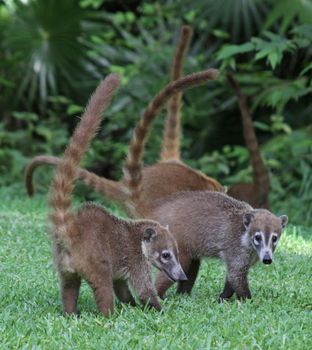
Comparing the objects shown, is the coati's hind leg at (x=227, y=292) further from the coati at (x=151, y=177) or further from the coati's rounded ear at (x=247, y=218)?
the coati at (x=151, y=177)

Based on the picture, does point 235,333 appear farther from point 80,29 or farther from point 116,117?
point 80,29

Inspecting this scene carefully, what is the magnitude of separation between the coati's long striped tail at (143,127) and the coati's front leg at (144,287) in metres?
1.30

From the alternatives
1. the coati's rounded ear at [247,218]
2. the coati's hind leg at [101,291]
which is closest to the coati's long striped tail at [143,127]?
the coati's rounded ear at [247,218]

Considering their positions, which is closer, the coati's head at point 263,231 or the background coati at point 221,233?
the coati's head at point 263,231

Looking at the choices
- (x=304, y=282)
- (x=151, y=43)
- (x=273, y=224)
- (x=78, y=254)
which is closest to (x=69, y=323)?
(x=78, y=254)

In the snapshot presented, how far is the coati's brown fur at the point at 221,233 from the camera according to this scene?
4.80 m

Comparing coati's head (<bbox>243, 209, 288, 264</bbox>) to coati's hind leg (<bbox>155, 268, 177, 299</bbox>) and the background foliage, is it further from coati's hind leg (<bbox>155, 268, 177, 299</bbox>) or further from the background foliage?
the background foliage

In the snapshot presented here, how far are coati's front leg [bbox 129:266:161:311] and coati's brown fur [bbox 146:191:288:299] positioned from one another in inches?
17.5

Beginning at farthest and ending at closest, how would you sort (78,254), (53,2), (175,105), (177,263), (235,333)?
(53,2), (175,105), (177,263), (78,254), (235,333)

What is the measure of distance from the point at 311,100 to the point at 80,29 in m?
3.32

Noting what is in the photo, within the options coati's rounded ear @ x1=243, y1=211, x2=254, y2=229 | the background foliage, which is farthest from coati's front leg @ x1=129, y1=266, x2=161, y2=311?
the background foliage

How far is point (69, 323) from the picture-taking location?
4.04 meters

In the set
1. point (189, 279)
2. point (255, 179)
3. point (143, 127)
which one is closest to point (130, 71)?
point (255, 179)

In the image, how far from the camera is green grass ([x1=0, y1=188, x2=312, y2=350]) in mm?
3750
